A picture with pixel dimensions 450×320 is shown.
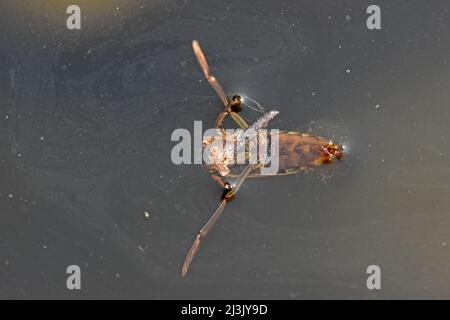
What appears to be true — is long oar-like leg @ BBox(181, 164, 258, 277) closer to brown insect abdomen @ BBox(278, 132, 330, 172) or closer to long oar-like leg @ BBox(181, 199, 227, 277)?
long oar-like leg @ BBox(181, 199, 227, 277)

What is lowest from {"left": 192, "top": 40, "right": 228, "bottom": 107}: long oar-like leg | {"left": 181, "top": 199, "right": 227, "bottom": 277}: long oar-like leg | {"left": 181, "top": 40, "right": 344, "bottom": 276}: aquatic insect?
{"left": 181, "top": 199, "right": 227, "bottom": 277}: long oar-like leg

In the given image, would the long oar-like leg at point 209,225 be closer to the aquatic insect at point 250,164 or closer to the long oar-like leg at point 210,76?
the aquatic insect at point 250,164

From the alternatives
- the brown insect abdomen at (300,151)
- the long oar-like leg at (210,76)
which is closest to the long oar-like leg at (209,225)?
the brown insect abdomen at (300,151)

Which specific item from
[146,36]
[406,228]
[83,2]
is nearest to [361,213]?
[406,228]

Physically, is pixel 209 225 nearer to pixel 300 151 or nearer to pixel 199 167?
pixel 199 167

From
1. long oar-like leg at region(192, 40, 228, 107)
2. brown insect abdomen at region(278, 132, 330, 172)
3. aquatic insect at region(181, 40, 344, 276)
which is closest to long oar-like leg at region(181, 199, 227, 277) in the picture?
aquatic insect at region(181, 40, 344, 276)
